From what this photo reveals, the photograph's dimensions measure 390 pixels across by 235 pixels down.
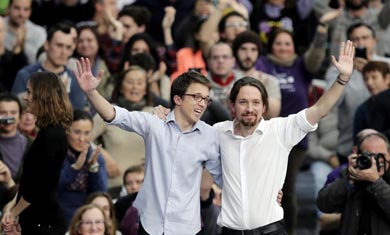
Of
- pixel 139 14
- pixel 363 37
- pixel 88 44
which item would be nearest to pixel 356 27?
pixel 363 37

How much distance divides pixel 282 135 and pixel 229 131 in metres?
0.39

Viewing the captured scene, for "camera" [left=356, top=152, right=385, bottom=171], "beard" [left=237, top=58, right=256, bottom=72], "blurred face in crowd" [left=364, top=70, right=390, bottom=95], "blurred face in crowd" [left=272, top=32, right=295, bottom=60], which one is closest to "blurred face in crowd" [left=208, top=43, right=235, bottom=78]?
"beard" [left=237, top=58, right=256, bottom=72]

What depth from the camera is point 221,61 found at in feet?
45.2

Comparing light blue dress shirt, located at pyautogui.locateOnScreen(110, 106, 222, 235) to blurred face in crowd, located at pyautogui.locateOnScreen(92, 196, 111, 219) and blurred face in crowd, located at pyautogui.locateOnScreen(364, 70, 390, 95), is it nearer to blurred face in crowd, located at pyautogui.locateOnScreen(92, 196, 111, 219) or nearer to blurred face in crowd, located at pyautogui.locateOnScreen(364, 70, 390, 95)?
blurred face in crowd, located at pyautogui.locateOnScreen(92, 196, 111, 219)

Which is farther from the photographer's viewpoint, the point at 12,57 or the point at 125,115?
the point at 12,57

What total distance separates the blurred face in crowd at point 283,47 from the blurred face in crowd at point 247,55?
0.45 metres

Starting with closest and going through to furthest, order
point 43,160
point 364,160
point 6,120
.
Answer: point 43,160 → point 364,160 → point 6,120

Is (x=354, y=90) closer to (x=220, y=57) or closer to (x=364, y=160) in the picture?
(x=220, y=57)

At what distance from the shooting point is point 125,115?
9.54 meters

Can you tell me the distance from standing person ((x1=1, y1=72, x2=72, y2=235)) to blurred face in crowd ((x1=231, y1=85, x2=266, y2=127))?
4.42 feet

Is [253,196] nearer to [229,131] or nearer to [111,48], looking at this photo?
[229,131]

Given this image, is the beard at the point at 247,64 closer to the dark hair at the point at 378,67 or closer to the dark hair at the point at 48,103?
the dark hair at the point at 378,67

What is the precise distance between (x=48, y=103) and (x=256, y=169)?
165 cm

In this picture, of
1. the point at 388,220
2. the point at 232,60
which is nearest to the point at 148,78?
the point at 232,60
